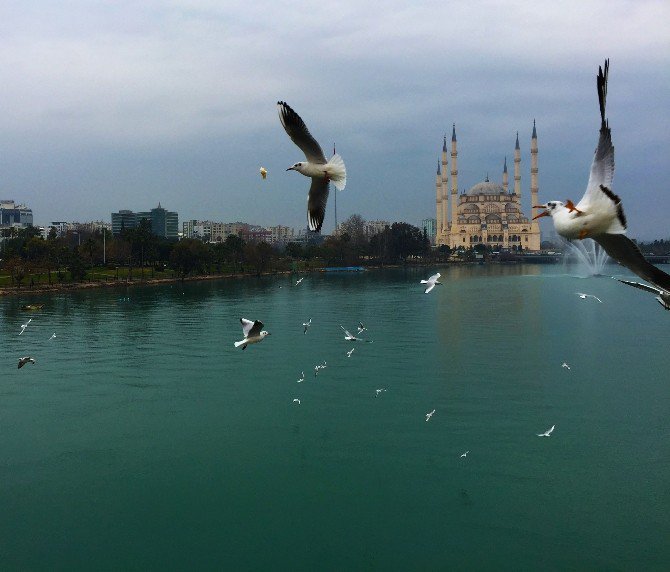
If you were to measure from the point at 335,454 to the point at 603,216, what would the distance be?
31.8 ft

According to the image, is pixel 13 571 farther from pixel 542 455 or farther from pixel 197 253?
pixel 197 253

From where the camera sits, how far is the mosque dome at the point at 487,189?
106m

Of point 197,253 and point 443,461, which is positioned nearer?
point 443,461

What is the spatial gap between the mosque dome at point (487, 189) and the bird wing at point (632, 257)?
350ft

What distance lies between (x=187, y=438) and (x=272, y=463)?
2.19 m

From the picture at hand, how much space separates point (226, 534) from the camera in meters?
8.88

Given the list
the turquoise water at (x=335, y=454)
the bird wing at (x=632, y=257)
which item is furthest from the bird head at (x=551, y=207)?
the turquoise water at (x=335, y=454)

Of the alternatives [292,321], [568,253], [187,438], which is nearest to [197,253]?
[292,321]

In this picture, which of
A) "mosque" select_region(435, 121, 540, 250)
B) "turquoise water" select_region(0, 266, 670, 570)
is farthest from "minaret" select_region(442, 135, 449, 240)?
"turquoise water" select_region(0, 266, 670, 570)

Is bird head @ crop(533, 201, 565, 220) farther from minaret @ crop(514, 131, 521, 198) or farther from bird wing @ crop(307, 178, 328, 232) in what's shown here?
minaret @ crop(514, 131, 521, 198)

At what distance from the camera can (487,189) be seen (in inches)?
4205

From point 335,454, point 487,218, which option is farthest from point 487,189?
point 335,454

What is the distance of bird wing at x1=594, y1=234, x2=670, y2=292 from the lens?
91.6 inches

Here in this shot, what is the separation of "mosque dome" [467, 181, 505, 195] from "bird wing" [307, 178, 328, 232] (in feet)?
348
